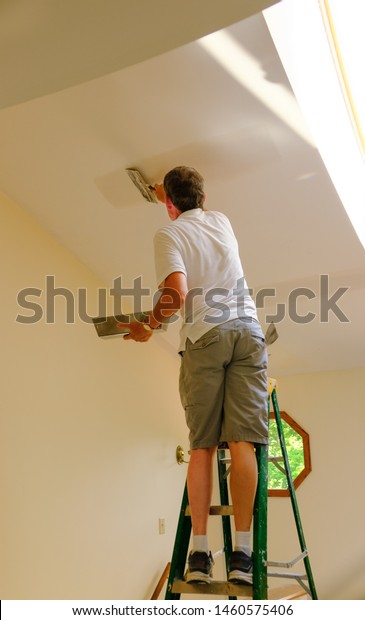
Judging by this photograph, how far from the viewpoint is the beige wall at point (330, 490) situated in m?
4.73

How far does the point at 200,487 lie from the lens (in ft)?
6.72

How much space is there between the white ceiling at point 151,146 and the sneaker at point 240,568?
159 centimetres

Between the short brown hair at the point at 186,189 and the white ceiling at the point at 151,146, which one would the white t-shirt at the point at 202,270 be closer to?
the short brown hair at the point at 186,189

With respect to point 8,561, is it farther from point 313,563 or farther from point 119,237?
point 313,563

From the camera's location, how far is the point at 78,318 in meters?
4.02

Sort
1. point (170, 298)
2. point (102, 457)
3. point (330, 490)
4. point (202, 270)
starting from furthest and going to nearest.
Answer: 1. point (330, 490)
2. point (102, 457)
3. point (202, 270)
4. point (170, 298)

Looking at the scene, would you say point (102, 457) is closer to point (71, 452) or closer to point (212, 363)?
point (71, 452)

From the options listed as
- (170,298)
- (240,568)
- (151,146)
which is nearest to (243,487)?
(240,568)

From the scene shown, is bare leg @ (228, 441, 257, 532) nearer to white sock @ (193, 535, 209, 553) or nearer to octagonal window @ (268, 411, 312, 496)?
white sock @ (193, 535, 209, 553)

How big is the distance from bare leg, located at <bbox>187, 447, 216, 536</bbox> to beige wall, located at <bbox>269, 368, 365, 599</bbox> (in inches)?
124

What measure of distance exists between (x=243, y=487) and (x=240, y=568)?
9.8 inches

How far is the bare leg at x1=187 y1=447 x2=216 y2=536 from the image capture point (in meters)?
2.02

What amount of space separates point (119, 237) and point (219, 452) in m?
1.50
